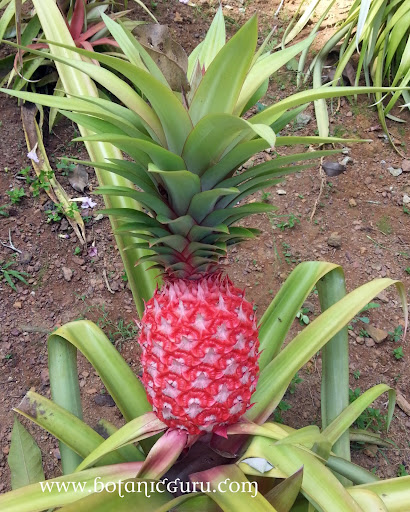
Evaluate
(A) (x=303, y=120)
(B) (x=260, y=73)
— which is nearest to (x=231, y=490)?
(B) (x=260, y=73)

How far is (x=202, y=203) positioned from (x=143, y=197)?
0.12 metres

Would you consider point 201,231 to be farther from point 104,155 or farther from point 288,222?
point 288,222

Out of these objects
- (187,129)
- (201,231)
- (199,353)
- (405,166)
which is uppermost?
(187,129)

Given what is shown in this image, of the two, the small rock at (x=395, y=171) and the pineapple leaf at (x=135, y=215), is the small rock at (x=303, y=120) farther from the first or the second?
the pineapple leaf at (x=135, y=215)

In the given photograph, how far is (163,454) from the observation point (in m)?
0.98

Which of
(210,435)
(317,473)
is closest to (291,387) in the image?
(210,435)

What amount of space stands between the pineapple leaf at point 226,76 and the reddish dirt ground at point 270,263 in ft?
Result: 2.34

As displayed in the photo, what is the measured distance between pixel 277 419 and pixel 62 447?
2.53ft

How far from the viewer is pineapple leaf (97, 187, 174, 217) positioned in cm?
88

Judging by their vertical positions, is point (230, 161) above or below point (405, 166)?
above

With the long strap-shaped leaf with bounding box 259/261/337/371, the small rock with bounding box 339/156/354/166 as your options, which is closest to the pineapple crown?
the long strap-shaped leaf with bounding box 259/261/337/371

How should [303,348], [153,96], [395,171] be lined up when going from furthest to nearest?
[395,171], [303,348], [153,96]

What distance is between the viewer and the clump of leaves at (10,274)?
1.84m

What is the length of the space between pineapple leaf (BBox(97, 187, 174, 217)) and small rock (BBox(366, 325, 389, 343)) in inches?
48.3
